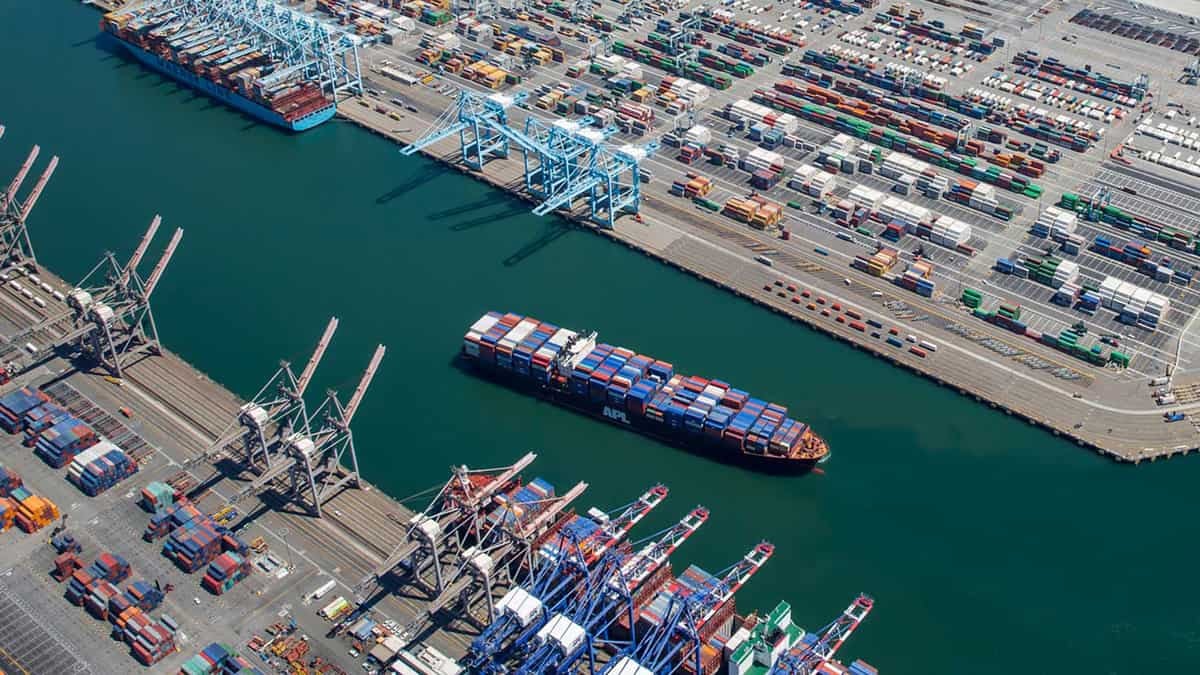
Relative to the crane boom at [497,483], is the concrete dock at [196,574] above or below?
below

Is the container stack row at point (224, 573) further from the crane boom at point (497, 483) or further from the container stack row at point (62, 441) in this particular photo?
the container stack row at point (62, 441)

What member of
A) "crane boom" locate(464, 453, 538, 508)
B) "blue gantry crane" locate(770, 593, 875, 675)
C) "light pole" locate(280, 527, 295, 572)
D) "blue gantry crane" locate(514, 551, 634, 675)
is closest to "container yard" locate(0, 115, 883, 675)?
"light pole" locate(280, 527, 295, 572)

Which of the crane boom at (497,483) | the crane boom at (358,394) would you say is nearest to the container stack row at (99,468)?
the crane boom at (358,394)

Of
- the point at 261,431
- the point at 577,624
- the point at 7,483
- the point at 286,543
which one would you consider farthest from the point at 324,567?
the point at 7,483

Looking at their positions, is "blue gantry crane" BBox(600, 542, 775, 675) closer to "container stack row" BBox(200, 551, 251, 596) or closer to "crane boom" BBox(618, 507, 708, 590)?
"crane boom" BBox(618, 507, 708, 590)

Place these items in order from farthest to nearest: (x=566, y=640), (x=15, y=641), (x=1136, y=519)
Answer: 1. (x=1136, y=519)
2. (x=15, y=641)
3. (x=566, y=640)

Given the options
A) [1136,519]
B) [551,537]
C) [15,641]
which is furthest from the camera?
[1136,519]

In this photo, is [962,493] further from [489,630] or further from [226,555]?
[226,555]

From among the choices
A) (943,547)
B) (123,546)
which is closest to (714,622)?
(943,547)
